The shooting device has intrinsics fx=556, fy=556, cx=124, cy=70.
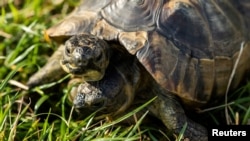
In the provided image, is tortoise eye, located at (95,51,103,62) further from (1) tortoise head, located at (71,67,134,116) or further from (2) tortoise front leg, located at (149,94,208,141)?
(2) tortoise front leg, located at (149,94,208,141)

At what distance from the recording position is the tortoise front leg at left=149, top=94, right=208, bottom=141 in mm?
4133

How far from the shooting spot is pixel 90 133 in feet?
12.9

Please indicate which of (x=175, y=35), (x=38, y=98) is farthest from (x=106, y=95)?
(x=38, y=98)

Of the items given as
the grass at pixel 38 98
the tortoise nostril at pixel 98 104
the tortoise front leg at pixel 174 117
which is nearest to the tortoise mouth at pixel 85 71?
the tortoise nostril at pixel 98 104

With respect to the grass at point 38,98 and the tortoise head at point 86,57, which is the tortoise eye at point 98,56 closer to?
the tortoise head at point 86,57

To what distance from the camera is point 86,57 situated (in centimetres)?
379

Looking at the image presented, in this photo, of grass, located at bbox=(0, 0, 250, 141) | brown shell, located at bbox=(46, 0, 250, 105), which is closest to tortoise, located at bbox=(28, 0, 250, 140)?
brown shell, located at bbox=(46, 0, 250, 105)

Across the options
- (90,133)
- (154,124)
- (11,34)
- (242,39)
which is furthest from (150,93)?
(11,34)

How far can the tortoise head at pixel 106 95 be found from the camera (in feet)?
13.0

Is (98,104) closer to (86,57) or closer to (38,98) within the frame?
(86,57)

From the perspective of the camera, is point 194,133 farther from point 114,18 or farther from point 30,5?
point 30,5

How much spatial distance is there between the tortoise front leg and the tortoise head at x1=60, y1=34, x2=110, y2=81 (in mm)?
537

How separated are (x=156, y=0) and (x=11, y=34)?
1.74 meters

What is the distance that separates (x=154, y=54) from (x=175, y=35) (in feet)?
0.87
